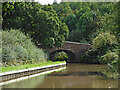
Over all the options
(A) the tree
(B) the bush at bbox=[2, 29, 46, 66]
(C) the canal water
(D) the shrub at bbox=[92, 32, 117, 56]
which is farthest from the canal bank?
(D) the shrub at bbox=[92, 32, 117, 56]

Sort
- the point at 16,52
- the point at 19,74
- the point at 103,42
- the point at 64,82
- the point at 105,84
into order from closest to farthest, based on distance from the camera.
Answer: the point at 105,84, the point at 64,82, the point at 19,74, the point at 16,52, the point at 103,42

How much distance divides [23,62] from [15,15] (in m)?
8.97

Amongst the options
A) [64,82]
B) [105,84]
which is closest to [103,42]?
[64,82]

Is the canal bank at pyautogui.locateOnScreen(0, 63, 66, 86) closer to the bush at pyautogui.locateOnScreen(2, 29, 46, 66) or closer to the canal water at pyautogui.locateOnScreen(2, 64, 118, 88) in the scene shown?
the canal water at pyautogui.locateOnScreen(2, 64, 118, 88)

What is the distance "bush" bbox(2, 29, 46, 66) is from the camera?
1712cm

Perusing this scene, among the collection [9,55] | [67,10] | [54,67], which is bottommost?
[54,67]

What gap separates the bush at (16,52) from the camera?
1712 cm

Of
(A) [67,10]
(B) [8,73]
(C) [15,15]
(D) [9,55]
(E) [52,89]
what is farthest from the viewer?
(A) [67,10]

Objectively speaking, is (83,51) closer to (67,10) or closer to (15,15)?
(15,15)

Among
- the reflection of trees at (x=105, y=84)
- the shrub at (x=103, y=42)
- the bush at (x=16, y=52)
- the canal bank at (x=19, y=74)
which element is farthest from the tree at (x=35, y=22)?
the reflection of trees at (x=105, y=84)

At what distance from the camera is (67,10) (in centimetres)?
5625

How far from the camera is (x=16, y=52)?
18734 millimetres

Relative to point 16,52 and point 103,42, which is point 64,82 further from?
point 103,42

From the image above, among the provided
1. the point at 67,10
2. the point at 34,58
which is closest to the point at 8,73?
the point at 34,58
